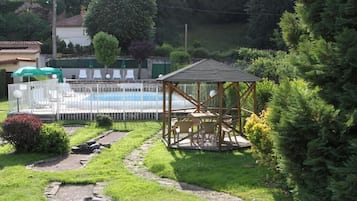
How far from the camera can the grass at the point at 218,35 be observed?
6225 centimetres

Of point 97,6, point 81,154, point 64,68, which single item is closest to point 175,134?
point 81,154

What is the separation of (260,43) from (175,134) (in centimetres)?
4227

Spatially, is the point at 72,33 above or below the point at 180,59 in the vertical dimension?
above

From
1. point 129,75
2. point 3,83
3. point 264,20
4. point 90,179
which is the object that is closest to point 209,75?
point 90,179

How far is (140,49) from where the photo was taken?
1773 inches

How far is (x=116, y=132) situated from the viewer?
17453 millimetres

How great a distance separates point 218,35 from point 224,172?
57878mm

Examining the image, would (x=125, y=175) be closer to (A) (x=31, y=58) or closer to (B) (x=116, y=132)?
(B) (x=116, y=132)

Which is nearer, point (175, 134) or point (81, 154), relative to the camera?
point (81, 154)

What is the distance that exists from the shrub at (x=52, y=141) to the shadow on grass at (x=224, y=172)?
292 cm

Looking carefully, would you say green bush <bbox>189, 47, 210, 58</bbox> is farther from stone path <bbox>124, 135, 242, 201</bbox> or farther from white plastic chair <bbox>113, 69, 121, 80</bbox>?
stone path <bbox>124, 135, 242, 201</bbox>

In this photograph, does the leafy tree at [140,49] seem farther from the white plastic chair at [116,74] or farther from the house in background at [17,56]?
the house in background at [17,56]

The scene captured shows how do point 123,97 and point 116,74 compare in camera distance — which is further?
point 116,74

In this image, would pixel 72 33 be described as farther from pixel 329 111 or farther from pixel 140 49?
pixel 329 111
